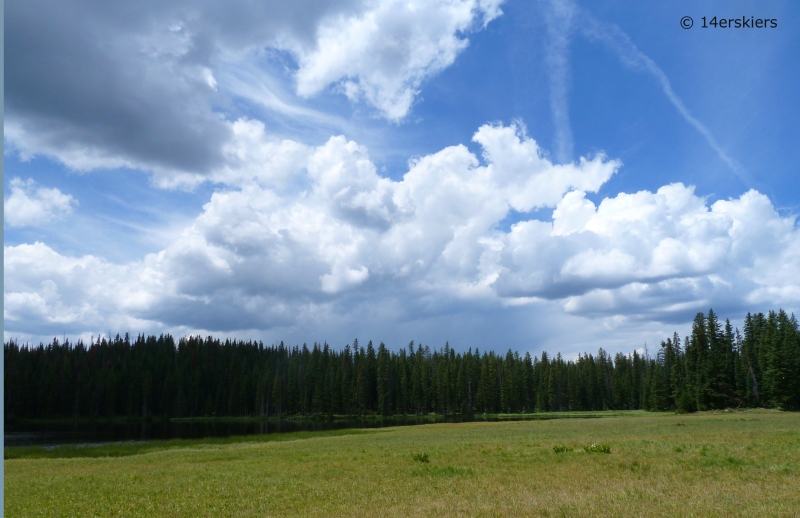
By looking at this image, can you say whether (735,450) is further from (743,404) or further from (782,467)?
(743,404)

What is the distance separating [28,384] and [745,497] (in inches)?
7980

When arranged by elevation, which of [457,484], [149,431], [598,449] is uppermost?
[598,449]

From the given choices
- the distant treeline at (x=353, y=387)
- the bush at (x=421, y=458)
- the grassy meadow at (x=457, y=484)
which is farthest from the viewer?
the distant treeline at (x=353, y=387)

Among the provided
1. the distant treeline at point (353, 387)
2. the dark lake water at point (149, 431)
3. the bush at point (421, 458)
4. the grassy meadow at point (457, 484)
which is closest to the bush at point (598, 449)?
the grassy meadow at point (457, 484)

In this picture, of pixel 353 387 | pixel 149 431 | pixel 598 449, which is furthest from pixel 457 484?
pixel 353 387

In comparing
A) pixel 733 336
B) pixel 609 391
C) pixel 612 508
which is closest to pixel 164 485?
pixel 612 508

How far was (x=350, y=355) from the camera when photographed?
19875cm

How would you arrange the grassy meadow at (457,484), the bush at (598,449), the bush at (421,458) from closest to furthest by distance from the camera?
the grassy meadow at (457,484) → the bush at (598,449) → the bush at (421,458)

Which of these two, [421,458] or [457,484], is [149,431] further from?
[457,484]

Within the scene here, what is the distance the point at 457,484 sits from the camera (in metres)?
22.9

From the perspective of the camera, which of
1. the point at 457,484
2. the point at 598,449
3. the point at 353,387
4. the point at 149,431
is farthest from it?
the point at 353,387

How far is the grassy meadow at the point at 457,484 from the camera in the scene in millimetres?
17828

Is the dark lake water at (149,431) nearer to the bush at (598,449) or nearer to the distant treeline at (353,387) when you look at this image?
the distant treeline at (353,387)

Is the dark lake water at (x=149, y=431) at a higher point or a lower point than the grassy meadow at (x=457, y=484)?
lower
